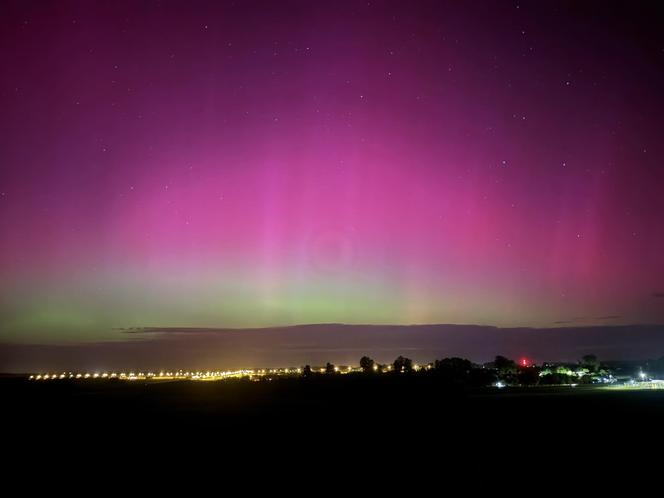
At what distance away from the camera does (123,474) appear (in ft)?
79.5

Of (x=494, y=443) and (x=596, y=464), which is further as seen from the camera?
(x=494, y=443)

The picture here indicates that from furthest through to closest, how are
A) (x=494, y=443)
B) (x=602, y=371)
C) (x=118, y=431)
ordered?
(x=602, y=371) → (x=118, y=431) → (x=494, y=443)

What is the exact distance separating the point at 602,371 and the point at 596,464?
564ft

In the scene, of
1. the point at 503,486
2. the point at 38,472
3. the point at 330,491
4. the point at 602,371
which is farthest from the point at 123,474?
the point at 602,371

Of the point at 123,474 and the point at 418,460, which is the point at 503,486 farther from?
the point at 123,474

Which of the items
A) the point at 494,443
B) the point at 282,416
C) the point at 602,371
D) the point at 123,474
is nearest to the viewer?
the point at 123,474

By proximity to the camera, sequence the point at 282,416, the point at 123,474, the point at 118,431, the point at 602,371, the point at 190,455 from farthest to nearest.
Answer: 1. the point at 602,371
2. the point at 282,416
3. the point at 118,431
4. the point at 190,455
5. the point at 123,474

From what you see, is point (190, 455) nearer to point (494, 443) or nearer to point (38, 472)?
point (38, 472)

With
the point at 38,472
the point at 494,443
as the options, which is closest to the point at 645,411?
the point at 494,443

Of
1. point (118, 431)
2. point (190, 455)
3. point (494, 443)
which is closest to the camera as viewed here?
point (190, 455)

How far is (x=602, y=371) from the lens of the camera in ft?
588

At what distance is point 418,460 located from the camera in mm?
25469

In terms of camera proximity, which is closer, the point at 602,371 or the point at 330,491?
the point at 330,491

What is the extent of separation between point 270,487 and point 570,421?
28.7 meters
